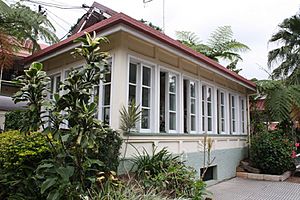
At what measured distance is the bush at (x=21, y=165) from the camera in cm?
441

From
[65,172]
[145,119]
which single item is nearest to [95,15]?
[145,119]

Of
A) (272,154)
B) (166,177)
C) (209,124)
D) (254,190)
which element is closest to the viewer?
(166,177)

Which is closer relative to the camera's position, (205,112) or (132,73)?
(132,73)

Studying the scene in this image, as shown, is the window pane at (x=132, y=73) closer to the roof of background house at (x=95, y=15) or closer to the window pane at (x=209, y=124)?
the window pane at (x=209, y=124)

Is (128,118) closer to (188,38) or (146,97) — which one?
(146,97)

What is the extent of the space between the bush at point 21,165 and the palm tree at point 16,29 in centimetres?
347

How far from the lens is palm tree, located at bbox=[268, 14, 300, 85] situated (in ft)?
55.1

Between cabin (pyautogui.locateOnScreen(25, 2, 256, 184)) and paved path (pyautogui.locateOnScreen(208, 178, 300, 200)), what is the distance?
22.5 inches

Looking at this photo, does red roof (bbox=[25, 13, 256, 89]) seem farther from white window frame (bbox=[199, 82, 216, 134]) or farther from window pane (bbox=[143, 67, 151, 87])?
white window frame (bbox=[199, 82, 216, 134])

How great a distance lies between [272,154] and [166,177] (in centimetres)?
563

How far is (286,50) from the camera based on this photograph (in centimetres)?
1738

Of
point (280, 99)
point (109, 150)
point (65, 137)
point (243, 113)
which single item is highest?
point (280, 99)

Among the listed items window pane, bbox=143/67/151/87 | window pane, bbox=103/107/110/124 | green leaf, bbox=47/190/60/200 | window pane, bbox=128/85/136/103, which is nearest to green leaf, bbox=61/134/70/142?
green leaf, bbox=47/190/60/200

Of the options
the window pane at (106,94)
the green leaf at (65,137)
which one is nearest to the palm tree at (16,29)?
the window pane at (106,94)
